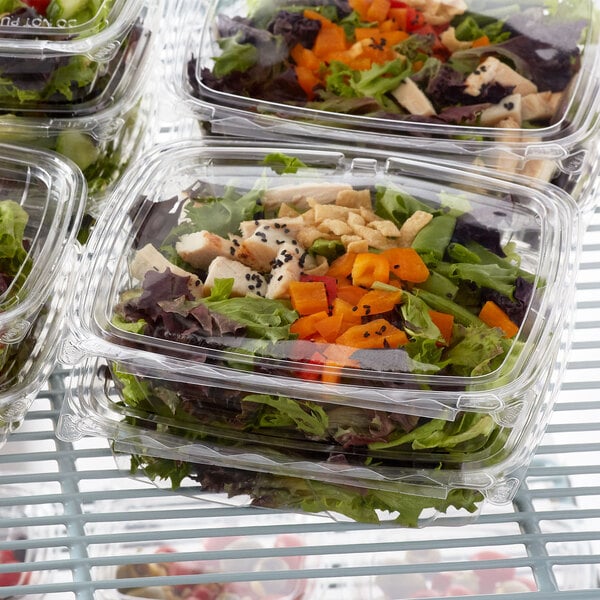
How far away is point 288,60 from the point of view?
235 cm

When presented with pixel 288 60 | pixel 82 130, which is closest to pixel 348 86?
pixel 288 60

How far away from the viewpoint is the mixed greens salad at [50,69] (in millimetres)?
2150

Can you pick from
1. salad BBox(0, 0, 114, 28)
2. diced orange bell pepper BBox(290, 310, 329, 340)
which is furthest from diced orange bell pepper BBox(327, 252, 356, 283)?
salad BBox(0, 0, 114, 28)

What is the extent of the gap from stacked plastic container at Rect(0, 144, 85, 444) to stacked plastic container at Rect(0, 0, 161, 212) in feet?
0.46

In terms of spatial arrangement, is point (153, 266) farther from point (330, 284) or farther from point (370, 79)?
point (370, 79)

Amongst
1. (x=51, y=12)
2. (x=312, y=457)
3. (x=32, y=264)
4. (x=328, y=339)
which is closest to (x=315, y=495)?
(x=312, y=457)

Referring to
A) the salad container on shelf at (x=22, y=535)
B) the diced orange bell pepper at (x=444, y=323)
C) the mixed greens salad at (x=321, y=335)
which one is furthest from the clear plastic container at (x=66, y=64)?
the diced orange bell pepper at (x=444, y=323)

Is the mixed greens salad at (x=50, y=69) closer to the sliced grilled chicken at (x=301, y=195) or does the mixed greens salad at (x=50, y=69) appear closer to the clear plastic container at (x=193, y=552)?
the sliced grilled chicken at (x=301, y=195)

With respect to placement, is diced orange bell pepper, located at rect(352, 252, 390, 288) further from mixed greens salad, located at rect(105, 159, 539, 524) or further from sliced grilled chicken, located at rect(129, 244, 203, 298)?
sliced grilled chicken, located at rect(129, 244, 203, 298)

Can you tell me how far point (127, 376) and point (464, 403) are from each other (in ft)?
1.88

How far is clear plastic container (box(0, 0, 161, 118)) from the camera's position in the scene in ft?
7.03

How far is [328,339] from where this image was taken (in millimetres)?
1699

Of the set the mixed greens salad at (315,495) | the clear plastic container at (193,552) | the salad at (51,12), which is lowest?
the clear plastic container at (193,552)

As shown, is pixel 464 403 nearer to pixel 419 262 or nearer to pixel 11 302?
pixel 419 262
